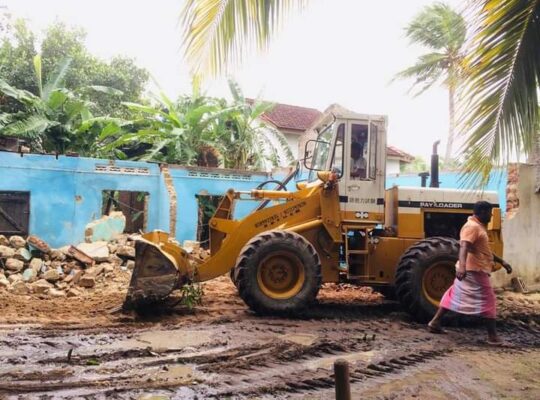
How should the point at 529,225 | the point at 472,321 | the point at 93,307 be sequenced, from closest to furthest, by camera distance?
the point at 472,321 < the point at 93,307 < the point at 529,225

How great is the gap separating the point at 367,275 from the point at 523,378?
2.95 meters

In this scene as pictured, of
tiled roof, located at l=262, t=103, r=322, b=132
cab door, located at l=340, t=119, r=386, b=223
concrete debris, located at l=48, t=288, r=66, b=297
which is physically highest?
tiled roof, located at l=262, t=103, r=322, b=132

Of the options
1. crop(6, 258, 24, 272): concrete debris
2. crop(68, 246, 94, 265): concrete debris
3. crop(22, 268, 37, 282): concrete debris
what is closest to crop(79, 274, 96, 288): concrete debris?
crop(68, 246, 94, 265): concrete debris

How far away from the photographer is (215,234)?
7.72m

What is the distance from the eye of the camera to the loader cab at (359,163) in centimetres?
728

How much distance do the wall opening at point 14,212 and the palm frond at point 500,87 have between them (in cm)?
1123

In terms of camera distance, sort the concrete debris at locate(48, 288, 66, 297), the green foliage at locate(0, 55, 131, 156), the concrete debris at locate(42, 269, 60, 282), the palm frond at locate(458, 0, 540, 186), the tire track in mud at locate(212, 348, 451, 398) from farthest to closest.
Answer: the green foliage at locate(0, 55, 131, 156) → the concrete debris at locate(42, 269, 60, 282) → the concrete debris at locate(48, 288, 66, 297) → the tire track in mud at locate(212, 348, 451, 398) → the palm frond at locate(458, 0, 540, 186)

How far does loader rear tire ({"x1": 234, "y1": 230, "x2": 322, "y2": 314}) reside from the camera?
6.65 m

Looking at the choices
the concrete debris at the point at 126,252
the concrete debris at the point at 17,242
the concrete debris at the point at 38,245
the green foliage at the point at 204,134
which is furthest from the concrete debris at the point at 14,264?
the green foliage at the point at 204,134

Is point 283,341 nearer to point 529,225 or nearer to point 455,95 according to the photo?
point 455,95

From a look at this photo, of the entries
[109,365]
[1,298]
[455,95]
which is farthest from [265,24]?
[1,298]

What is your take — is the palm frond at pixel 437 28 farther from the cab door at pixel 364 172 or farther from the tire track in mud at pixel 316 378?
the tire track in mud at pixel 316 378

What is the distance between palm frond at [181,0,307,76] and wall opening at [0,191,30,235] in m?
10.5

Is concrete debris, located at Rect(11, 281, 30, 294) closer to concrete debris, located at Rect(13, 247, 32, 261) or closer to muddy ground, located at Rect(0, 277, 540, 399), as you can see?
muddy ground, located at Rect(0, 277, 540, 399)
